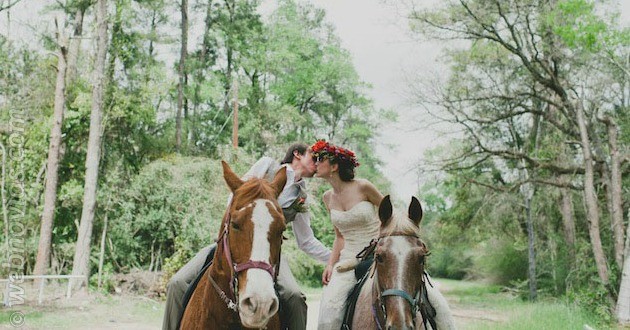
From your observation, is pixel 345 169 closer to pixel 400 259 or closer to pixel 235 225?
pixel 400 259

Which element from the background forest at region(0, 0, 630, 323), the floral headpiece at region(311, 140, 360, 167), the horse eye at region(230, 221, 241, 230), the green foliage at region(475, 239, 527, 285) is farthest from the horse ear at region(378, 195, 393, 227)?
the green foliage at region(475, 239, 527, 285)

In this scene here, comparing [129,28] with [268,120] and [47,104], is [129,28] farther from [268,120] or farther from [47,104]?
[268,120]

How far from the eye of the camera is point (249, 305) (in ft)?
10.3

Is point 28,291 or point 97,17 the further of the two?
point 97,17

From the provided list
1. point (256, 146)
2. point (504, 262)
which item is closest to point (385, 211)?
point (256, 146)

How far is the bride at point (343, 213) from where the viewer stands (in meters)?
5.34

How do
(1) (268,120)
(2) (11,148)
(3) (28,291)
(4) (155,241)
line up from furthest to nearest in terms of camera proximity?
(1) (268,120) → (4) (155,241) → (2) (11,148) → (3) (28,291)

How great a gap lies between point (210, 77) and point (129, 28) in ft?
38.8

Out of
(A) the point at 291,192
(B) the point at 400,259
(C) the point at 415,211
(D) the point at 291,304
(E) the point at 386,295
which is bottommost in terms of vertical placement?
(D) the point at 291,304

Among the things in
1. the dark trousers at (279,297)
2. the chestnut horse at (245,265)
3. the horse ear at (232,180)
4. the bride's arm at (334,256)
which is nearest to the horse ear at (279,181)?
the chestnut horse at (245,265)

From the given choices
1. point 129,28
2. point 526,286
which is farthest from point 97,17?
point 526,286

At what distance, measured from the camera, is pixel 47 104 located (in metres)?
24.2

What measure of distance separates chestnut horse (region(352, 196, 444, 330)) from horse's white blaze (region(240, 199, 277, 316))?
117cm

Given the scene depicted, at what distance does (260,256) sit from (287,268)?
1595mm
